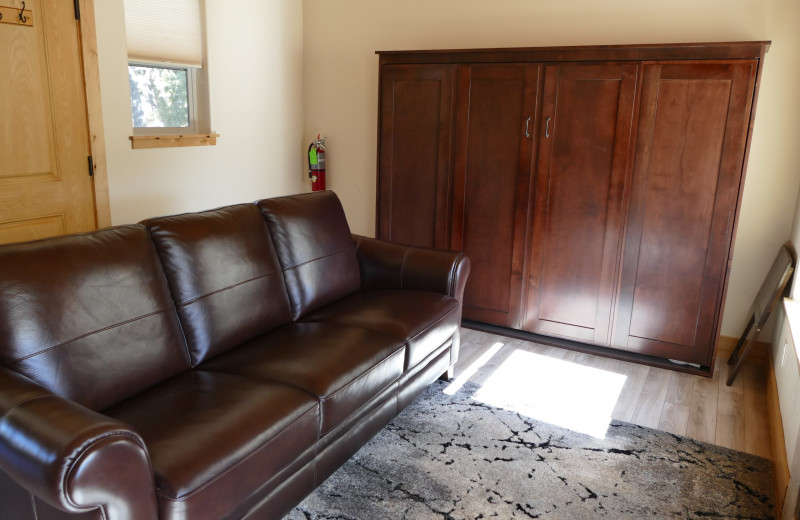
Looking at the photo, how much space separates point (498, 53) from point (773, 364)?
7.15 ft

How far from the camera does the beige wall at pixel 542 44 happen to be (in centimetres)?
314

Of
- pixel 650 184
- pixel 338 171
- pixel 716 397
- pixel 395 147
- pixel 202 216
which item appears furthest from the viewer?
pixel 338 171

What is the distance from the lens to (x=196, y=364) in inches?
86.7

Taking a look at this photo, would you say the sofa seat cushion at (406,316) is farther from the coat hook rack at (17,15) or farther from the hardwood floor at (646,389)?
the coat hook rack at (17,15)

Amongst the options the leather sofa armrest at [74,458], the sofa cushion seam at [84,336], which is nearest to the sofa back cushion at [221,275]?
the sofa cushion seam at [84,336]

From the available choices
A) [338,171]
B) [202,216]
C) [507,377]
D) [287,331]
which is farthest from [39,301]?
[338,171]

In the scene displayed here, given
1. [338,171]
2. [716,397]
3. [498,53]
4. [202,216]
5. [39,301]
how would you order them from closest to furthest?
[39,301] < [202,216] < [716,397] < [498,53] < [338,171]

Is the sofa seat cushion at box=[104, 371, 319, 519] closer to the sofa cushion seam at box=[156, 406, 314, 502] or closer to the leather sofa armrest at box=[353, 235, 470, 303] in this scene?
the sofa cushion seam at box=[156, 406, 314, 502]

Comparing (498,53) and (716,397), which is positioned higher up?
(498,53)

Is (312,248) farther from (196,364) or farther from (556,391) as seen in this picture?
(556,391)

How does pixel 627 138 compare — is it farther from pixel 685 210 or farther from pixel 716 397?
pixel 716 397

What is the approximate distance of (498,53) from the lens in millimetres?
3422

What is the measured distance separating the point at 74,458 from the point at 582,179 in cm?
280

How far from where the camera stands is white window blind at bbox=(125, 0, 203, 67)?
3410 millimetres
